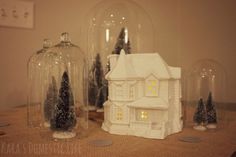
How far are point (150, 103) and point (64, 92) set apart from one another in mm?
359

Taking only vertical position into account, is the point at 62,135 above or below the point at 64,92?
below

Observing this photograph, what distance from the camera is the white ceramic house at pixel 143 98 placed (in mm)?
1168

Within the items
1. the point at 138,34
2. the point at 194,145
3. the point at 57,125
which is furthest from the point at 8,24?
the point at 194,145

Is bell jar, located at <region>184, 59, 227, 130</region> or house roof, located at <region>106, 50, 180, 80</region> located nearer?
house roof, located at <region>106, 50, 180, 80</region>

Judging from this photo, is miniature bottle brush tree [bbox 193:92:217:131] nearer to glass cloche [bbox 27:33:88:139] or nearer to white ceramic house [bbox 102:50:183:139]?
white ceramic house [bbox 102:50:183:139]

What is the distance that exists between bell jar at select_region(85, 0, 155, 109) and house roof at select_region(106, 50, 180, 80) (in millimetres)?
315

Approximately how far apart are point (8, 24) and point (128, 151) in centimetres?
141

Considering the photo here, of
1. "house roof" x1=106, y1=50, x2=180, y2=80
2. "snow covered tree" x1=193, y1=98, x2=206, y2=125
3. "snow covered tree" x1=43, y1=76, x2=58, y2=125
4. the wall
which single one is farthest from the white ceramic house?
the wall

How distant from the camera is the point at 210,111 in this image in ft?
4.39

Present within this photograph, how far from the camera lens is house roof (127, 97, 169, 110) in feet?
3.78

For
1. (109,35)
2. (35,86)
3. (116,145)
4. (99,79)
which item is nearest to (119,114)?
(116,145)

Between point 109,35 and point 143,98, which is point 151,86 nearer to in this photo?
point 143,98

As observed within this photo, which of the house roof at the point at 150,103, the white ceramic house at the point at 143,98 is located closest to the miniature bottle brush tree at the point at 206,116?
the white ceramic house at the point at 143,98

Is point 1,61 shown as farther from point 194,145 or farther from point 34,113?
point 194,145
